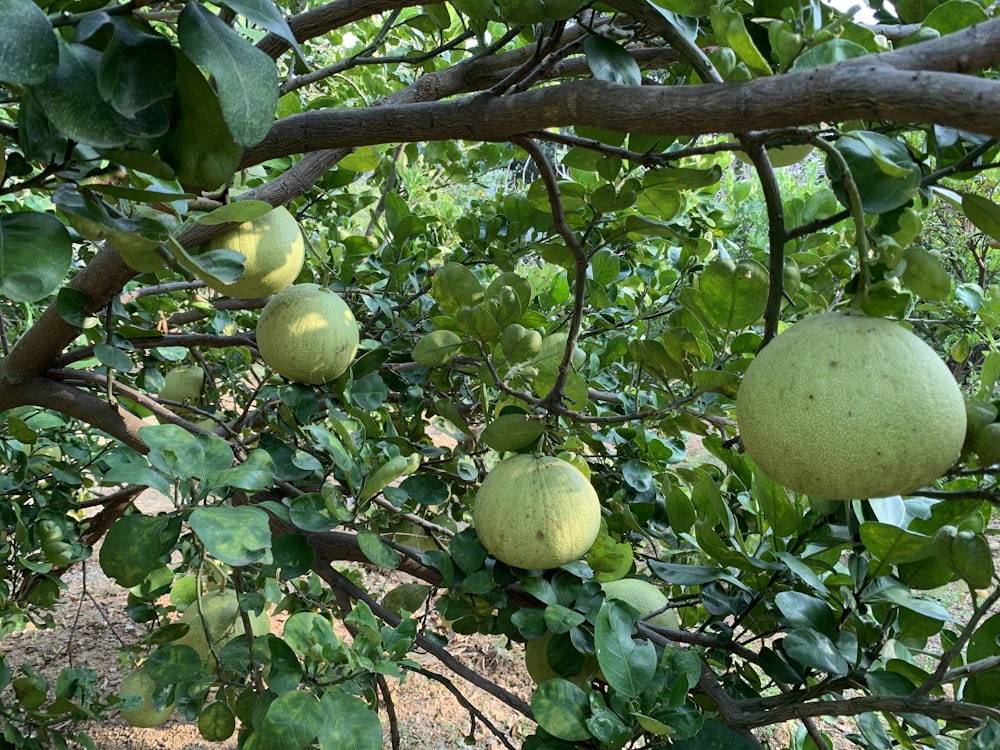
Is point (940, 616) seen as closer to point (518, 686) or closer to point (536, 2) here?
point (536, 2)

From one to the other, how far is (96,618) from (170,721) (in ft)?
3.87

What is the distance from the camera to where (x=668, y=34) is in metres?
0.82

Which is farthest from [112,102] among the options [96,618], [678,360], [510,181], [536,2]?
[510,181]

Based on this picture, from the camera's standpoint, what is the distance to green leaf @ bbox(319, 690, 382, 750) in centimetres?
92

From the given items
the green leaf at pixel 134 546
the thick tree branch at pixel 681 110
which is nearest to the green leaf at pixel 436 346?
the thick tree branch at pixel 681 110

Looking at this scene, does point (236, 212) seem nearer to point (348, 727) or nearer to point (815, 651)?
point (348, 727)

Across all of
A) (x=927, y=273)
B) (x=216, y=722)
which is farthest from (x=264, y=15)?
(x=216, y=722)

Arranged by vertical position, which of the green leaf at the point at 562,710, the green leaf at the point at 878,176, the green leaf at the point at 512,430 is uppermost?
the green leaf at the point at 878,176

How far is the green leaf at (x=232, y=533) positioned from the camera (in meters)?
0.85

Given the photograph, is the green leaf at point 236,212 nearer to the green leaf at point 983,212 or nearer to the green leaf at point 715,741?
the green leaf at point 983,212

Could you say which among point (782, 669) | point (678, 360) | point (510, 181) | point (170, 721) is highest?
point (678, 360)

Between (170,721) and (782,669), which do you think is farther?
(170,721)

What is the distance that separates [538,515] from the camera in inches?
44.8

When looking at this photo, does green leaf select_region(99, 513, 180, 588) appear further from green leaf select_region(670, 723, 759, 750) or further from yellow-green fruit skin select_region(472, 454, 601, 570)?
green leaf select_region(670, 723, 759, 750)
